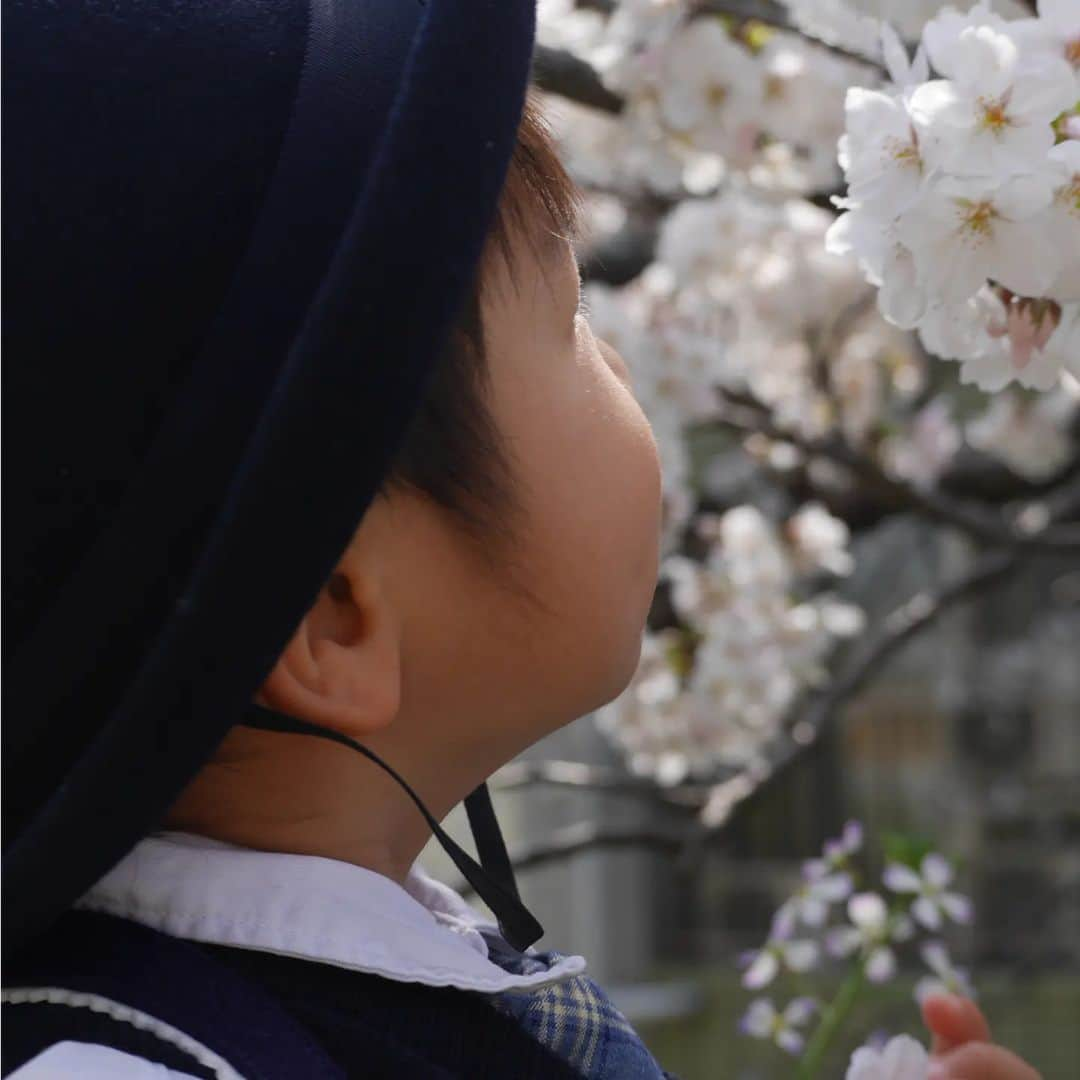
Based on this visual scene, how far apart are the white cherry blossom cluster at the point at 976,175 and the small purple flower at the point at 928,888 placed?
67 centimetres

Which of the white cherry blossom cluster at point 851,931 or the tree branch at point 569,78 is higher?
the tree branch at point 569,78

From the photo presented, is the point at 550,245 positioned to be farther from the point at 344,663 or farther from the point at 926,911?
the point at 926,911

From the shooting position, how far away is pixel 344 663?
79 centimetres

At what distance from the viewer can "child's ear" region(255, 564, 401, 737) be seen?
0.78 m

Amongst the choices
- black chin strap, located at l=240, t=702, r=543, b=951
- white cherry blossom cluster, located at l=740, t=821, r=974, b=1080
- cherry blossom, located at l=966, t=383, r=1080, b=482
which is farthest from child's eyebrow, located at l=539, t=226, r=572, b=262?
cherry blossom, located at l=966, t=383, r=1080, b=482

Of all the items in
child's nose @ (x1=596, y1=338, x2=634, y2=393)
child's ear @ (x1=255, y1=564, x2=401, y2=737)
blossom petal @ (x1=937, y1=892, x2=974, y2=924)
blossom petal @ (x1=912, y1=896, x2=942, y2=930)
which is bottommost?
blossom petal @ (x1=937, y1=892, x2=974, y2=924)

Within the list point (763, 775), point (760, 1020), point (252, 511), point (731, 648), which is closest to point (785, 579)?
point (731, 648)

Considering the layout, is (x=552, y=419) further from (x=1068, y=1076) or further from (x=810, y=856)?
(x=810, y=856)

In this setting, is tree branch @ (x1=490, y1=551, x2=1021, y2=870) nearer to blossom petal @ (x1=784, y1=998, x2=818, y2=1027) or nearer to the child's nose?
blossom petal @ (x1=784, y1=998, x2=818, y2=1027)

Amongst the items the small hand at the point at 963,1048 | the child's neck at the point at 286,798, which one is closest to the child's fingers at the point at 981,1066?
the small hand at the point at 963,1048

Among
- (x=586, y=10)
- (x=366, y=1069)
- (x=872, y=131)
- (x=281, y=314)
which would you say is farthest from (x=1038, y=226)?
(x=586, y=10)

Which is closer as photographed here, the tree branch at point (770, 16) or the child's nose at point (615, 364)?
the child's nose at point (615, 364)

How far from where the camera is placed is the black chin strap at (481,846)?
0.77 metres

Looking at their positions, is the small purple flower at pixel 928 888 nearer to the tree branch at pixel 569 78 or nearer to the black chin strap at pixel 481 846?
the black chin strap at pixel 481 846
